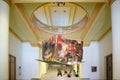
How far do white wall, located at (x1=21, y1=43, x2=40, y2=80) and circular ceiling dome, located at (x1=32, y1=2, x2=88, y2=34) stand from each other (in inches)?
88.6

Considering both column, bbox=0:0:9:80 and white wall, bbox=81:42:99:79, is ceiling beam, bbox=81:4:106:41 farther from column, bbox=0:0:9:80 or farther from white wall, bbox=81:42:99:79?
column, bbox=0:0:9:80

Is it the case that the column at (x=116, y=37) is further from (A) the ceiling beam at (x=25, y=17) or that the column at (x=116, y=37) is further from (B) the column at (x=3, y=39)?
(A) the ceiling beam at (x=25, y=17)

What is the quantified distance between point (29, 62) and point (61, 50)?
18.4 feet

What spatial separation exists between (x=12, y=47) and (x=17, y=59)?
1.55 meters

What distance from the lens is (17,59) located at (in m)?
12.8

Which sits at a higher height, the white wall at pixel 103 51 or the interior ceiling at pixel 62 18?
the interior ceiling at pixel 62 18

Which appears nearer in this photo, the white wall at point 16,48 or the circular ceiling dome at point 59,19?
the circular ceiling dome at point 59,19

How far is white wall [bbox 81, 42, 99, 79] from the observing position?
45.9 ft

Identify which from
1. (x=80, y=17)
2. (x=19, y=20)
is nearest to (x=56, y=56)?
(x=19, y=20)

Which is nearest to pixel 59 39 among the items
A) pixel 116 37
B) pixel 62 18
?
pixel 62 18

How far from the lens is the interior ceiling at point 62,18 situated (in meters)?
7.88

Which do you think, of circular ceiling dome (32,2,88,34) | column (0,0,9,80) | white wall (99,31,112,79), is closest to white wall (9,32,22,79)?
circular ceiling dome (32,2,88,34)

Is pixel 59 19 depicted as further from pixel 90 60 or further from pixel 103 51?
pixel 90 60

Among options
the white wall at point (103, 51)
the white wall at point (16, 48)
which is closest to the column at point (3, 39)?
the white wall at point (16, 48)
